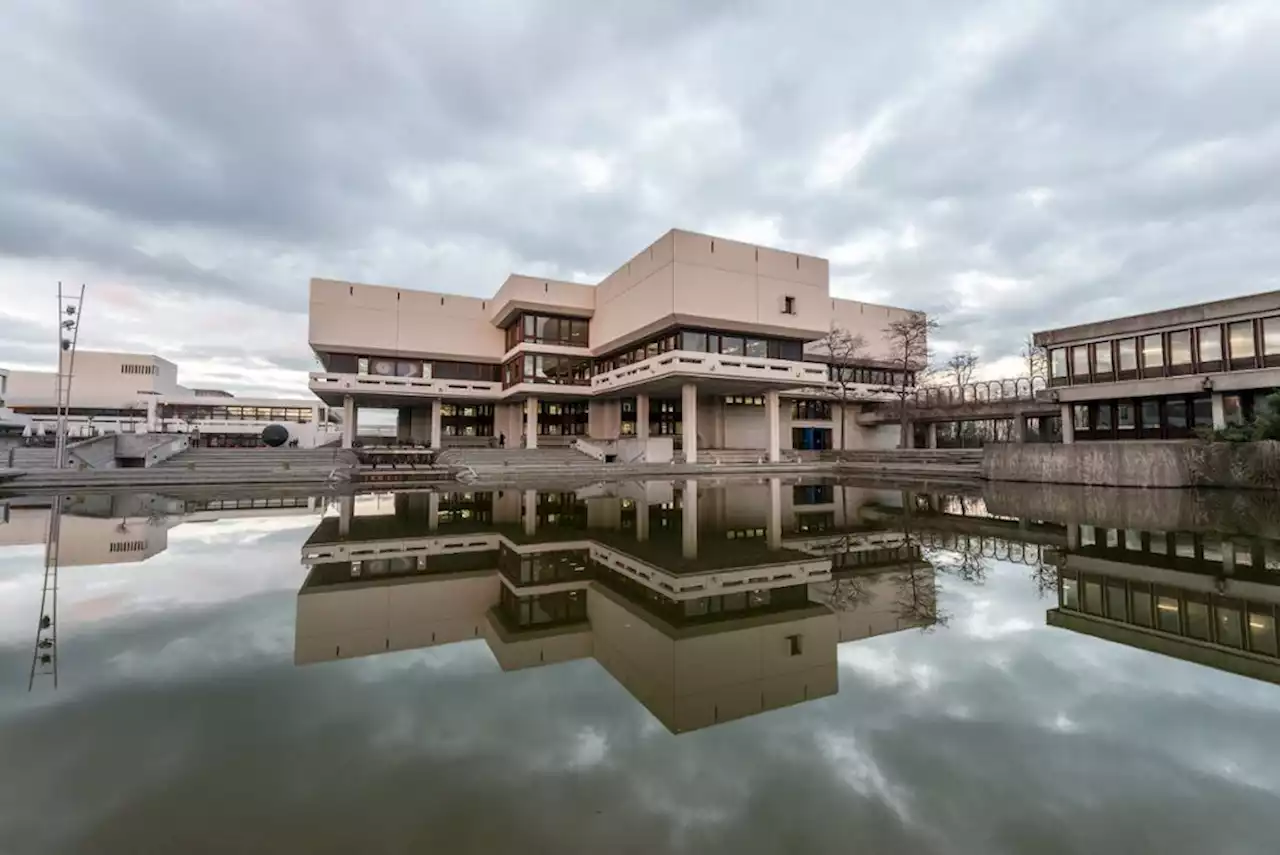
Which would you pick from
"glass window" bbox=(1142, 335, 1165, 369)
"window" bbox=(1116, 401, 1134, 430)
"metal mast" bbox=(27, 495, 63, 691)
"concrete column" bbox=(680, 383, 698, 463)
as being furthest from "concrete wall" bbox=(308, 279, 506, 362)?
"glass window" bbox=(1142, 335, 1165, 369)

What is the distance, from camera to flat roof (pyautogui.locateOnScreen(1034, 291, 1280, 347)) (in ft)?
79.9

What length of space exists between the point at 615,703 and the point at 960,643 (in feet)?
11.4

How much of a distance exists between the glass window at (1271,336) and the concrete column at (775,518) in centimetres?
2126

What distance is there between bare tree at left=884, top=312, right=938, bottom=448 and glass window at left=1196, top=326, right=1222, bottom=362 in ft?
53.1

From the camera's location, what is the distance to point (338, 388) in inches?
1344

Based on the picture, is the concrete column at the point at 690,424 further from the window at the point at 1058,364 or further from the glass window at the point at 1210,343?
the glass window at the point at 1210,343

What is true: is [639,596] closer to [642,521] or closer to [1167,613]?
[1167,613]

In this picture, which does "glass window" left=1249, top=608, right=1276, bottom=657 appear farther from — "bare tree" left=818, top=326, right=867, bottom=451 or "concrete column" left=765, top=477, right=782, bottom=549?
"bare tree" left=818, top=326, right=867, bottom=451

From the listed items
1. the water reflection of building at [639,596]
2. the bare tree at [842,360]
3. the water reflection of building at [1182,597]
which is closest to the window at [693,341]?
the bare tree at [842,360]

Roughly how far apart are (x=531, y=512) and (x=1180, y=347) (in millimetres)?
30409

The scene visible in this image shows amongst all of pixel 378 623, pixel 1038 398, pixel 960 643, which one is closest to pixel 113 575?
pixel 378 623

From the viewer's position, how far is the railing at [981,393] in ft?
113

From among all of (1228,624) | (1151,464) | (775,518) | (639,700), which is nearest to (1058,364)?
(1151,464)

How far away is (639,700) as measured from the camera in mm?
4305
